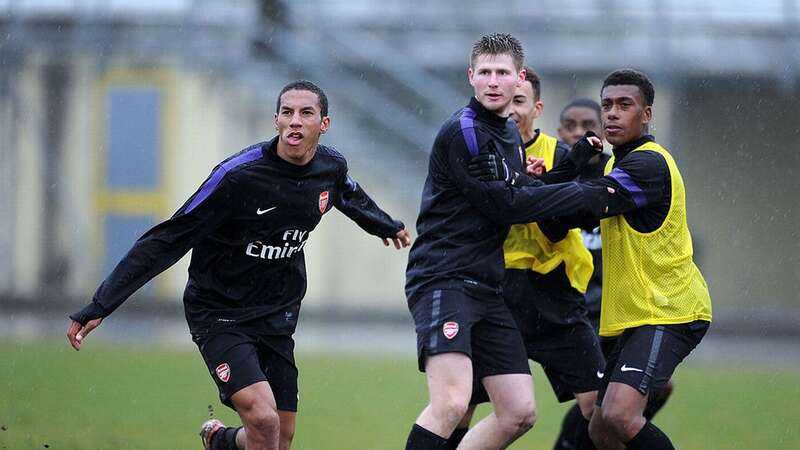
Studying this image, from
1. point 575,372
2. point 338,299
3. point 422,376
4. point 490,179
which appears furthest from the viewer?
point 338,299

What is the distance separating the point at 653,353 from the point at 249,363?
1.89 m

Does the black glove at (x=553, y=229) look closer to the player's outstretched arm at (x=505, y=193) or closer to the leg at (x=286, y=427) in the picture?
the player's outstretched arm at (x=505, y=193)

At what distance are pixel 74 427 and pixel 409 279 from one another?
3.42m

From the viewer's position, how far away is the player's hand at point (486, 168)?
5.60 m

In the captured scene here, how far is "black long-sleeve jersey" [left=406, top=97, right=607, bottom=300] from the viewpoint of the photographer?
18.5ft

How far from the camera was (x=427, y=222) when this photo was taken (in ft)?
19.2

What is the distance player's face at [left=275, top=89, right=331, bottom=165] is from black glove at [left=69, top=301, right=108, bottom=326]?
115 cm

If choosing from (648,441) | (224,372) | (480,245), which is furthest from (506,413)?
(224,372)

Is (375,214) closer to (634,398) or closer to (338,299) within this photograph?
(634,398)

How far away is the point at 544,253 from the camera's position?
21.5 ft

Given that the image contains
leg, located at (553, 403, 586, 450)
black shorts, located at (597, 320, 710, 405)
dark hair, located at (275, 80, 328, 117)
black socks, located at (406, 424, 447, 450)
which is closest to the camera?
black socks, located at (406, 424, 447, 450)

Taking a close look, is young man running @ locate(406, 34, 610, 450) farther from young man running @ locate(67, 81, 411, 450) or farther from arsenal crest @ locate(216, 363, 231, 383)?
arsenal crest @ locate(216, 363, 231, 383)

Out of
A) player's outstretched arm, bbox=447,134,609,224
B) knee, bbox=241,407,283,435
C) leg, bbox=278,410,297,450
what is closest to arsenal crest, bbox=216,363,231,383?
knee, bbox=241,407,283,435

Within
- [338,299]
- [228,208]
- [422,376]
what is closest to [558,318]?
[228,208]
